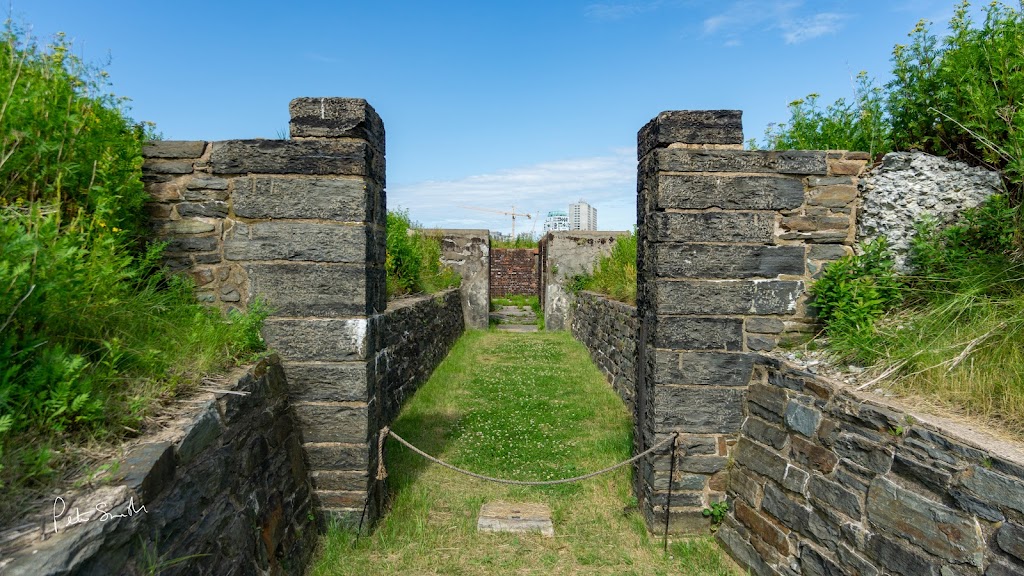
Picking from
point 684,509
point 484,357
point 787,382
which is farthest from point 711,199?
point 484,357

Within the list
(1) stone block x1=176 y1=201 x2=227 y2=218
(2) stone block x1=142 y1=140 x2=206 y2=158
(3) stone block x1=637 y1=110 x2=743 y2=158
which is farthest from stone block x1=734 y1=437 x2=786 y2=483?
(2) stone block x1=142 y1=140 x2=206 y2=158

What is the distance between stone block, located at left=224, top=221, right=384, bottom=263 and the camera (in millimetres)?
3775

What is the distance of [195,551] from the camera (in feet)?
7.72

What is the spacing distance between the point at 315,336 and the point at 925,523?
11.6 ft

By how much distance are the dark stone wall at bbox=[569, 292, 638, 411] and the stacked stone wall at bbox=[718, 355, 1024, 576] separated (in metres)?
1.92

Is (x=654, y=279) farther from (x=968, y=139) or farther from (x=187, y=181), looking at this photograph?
(x=187, y=181)

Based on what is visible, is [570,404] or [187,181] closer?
[187,181]

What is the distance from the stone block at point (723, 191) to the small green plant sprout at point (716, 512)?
7.06 feet

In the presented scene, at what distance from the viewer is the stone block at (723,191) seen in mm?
3936

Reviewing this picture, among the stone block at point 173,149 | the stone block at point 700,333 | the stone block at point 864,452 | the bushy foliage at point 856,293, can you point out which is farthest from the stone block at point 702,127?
the stone block at point 173,149

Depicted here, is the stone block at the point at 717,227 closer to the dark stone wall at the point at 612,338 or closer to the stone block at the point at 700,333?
the stone block at the point at 700,333

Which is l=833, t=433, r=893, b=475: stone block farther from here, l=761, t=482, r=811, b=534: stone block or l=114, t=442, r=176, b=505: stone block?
l=114, t=442, r=176, b=505: stone block

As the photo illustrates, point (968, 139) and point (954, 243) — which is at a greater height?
point (968, 139)

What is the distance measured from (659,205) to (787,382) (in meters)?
1.45
